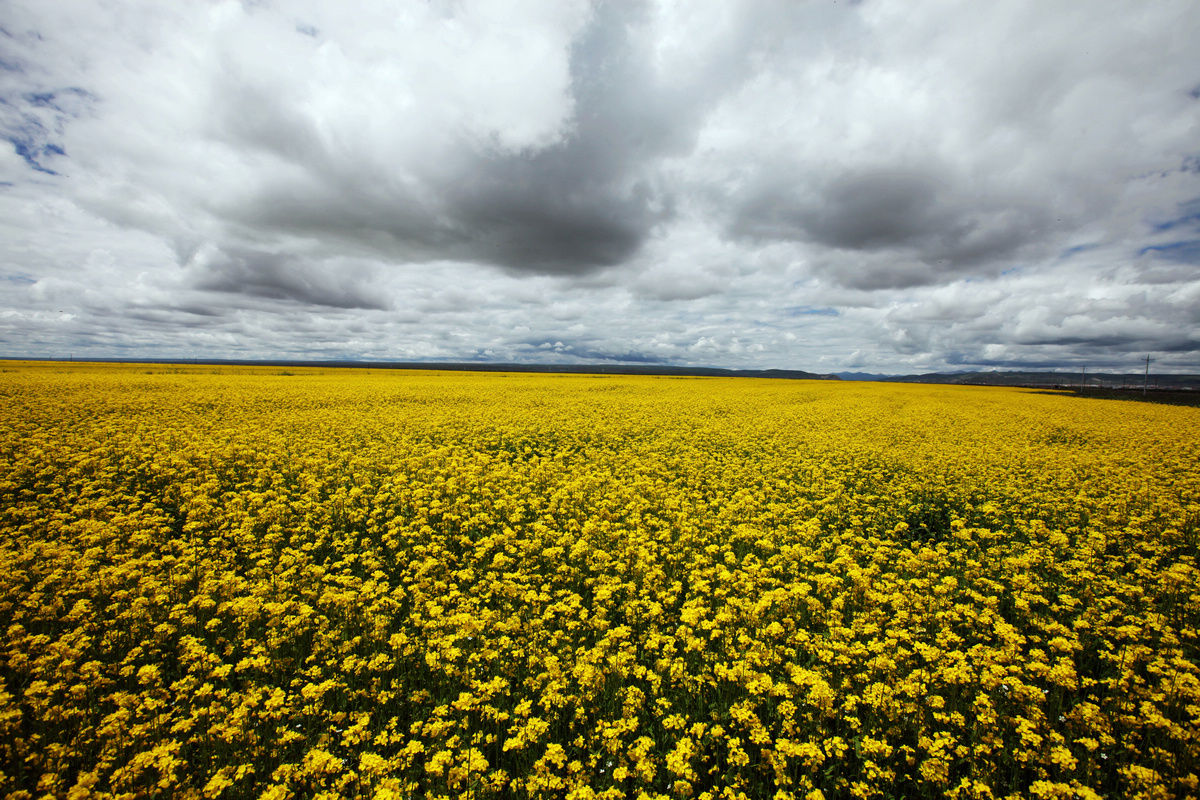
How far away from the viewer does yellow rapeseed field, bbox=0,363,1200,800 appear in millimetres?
3715

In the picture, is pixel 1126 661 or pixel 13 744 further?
pixel 1126 661

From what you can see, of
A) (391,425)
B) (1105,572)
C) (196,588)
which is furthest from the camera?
(391,425)

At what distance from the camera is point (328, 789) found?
3613mm

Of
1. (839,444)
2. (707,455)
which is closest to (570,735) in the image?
(707,455)

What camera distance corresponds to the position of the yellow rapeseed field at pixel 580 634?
3715mm

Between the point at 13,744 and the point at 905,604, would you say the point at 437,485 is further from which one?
the point at 905,604

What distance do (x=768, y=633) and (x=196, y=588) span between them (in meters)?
7.49

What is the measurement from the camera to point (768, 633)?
5.12 metres

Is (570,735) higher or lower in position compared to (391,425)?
lower

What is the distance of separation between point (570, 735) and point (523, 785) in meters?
0.68

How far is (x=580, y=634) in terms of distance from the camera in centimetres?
553

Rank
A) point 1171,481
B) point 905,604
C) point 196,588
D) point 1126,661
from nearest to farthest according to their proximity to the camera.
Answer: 1. point 1126,661
2. point 905,604
3. point 196,588
4. point 1171,481

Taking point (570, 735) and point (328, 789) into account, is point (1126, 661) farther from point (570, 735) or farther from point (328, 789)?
point (328, 789)

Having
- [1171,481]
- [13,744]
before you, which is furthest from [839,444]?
[13,744]
